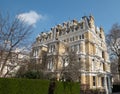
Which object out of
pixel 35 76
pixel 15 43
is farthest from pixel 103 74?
pixel 15 43

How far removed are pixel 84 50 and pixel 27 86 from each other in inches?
1105

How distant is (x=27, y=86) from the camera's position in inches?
575

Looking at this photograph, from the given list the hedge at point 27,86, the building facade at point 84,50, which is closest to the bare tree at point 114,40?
the building facade at point 84,50

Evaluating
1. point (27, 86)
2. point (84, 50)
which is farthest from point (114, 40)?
point (27, 86)

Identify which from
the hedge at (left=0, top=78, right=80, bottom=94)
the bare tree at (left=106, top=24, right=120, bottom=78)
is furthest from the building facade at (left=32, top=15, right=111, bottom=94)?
the hedge at (left=0, top=78, right=80, bottom=94)

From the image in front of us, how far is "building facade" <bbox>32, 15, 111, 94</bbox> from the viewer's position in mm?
38969

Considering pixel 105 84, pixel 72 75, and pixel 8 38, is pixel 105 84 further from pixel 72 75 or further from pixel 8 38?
pixel 8 38

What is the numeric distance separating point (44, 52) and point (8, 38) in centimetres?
2516

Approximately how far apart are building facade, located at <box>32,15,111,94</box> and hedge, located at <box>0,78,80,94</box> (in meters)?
18.2

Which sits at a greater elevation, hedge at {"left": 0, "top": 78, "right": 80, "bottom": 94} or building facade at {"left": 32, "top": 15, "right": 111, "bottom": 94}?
building facade at {"left": 32, "top": 15, "right": 111, "bottom": 94}

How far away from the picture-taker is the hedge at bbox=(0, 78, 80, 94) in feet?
40.3

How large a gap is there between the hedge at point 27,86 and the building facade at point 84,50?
18.2m

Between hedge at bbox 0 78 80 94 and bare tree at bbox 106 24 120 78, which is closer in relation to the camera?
hedge at bbox 0 78 80 94

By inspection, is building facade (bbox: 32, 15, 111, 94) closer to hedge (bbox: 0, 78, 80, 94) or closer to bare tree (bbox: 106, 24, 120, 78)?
bare tree (bbox: 106, 24, 120, 78)
